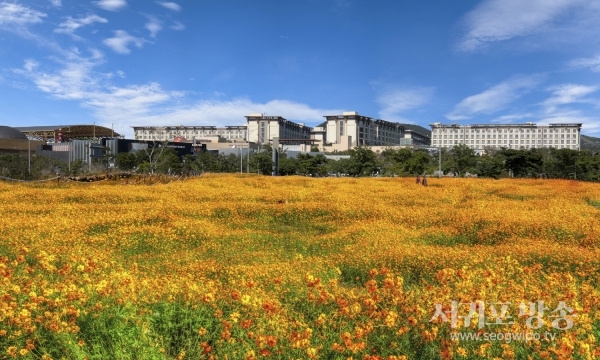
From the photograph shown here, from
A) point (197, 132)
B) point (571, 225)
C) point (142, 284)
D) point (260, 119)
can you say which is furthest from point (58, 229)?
point (197, 132)

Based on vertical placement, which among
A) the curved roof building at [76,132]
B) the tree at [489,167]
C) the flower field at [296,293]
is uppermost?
the curved roof building at [76,132]

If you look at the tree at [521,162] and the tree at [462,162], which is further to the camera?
the tree at [462,162]

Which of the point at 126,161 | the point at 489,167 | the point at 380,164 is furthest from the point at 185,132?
the point at 489,167

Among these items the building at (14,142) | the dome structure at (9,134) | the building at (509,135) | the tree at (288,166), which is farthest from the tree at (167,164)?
the building at (509,135)

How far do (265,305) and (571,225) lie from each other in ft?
35.4

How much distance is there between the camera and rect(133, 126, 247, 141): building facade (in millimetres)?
184000

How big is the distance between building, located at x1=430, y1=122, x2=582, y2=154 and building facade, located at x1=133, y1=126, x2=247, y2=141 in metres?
76.6

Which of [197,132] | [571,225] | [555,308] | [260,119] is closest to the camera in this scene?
[555,308]

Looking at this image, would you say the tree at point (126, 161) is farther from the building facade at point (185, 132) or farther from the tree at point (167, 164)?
the building facade at point (185, 132)

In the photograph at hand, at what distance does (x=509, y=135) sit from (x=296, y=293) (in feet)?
595

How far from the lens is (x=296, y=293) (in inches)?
228

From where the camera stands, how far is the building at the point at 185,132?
18400cm

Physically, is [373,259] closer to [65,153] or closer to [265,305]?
[265,305]

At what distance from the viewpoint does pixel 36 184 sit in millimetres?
26703
